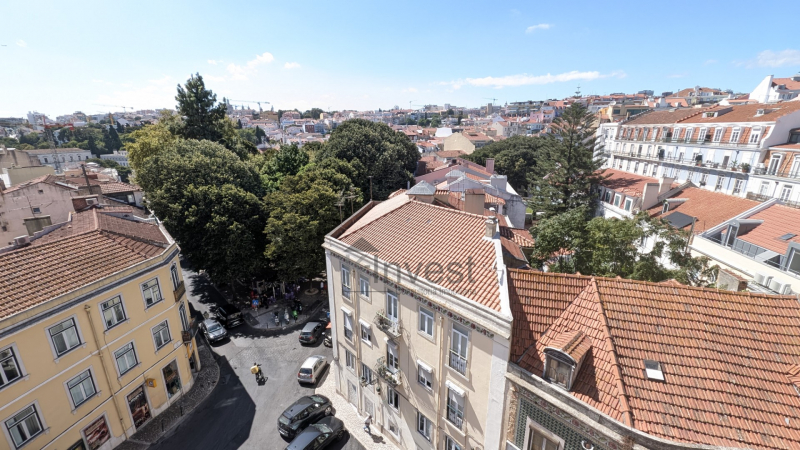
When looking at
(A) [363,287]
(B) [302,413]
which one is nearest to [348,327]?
(A) [363,287]

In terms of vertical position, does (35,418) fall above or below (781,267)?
below

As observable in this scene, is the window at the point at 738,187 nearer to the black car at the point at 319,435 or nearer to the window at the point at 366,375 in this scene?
the window at the point at 366,375

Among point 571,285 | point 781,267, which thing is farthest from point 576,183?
point 571,285

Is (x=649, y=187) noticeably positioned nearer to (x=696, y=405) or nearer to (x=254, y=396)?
(x=696, y=405)

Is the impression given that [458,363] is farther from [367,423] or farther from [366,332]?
[367,423]

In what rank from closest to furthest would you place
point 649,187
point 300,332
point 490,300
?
point 490,300 < point 300,332 < point 649,187

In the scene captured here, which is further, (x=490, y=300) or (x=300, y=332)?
(x=300, y=332)
